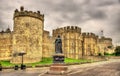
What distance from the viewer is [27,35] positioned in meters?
46.5

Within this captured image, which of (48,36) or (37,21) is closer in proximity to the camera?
(37,21)

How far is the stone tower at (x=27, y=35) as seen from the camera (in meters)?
46.0

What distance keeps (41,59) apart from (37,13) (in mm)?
9446

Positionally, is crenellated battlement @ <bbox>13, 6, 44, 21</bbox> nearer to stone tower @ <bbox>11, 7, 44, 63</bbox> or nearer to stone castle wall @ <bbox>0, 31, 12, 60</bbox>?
stone tower @ <bbox>11, 7, 44, 63</bbox>

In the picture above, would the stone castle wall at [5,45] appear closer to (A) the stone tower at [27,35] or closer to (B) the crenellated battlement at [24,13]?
(A) the stone tower at [27,35]

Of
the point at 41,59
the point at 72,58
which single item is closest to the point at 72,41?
the point at 72,58

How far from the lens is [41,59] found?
163 feet

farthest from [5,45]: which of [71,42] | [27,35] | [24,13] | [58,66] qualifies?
[58,66]

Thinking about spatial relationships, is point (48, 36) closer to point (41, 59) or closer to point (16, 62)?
point (41, 59)

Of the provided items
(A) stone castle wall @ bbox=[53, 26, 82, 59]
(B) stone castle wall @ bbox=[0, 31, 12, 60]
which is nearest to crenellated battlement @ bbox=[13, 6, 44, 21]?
(B) stone castle wall @ bbox=[0, 31, 12, 60]

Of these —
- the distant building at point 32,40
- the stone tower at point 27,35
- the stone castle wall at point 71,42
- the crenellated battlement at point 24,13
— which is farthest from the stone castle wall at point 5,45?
the stone castle wall at point 71,42

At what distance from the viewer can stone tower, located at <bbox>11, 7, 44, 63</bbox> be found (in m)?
46.0

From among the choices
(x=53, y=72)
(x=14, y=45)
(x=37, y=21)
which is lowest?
(x=53, y=72)

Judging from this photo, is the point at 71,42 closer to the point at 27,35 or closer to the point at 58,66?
the point at 27,35
